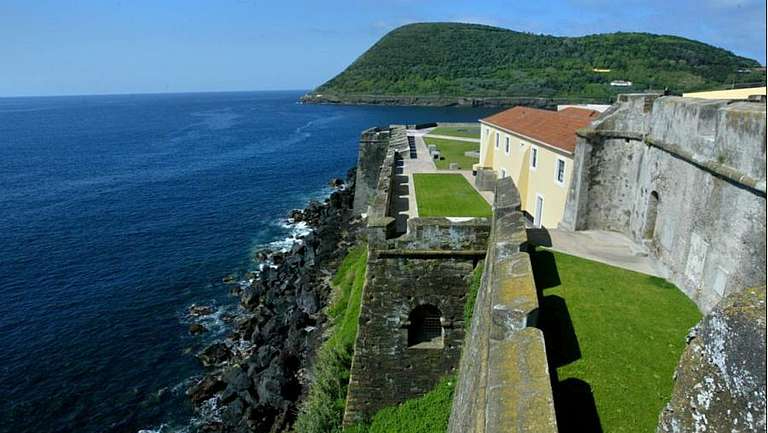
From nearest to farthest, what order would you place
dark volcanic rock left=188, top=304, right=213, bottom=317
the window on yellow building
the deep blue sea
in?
the window on yellow building, the deep blue sea, dark volcanic rock left=188, top=304, right=213, bottom=317

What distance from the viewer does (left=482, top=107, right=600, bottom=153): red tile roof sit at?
21.2m

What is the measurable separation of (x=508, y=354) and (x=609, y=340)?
3.64 metres

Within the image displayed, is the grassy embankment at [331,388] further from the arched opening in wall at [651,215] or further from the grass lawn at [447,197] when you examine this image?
the arched opening in wall at [651,215]

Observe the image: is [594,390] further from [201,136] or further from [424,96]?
[424,96]

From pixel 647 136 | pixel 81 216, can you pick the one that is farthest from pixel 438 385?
pixel 81 216

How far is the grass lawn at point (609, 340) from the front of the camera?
8391mm

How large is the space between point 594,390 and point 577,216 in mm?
10213

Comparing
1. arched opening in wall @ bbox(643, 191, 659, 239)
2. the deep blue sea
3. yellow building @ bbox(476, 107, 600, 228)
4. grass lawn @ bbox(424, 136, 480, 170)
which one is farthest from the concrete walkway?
grass lawn @ bbox(424, 136, 480, 170)

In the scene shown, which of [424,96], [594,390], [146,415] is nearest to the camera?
[594,390]

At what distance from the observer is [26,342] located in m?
26.8

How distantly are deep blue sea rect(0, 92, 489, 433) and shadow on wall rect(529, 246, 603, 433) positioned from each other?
53.6 feet

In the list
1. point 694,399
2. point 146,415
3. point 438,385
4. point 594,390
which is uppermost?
point 694,399

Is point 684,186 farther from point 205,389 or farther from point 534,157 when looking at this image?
point 205,389

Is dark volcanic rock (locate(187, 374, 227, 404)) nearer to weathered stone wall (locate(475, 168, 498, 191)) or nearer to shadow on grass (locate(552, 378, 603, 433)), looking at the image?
weathered stone wall (locate(475, 168, 498, 191))
